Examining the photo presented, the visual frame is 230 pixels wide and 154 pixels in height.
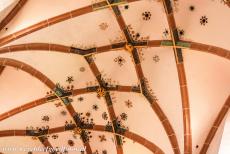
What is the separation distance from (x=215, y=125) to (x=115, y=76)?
3.68m

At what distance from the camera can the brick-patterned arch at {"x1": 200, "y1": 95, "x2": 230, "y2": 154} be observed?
11305 millimetres

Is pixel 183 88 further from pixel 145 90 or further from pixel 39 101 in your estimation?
pixel 39 101

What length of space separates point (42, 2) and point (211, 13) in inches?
186

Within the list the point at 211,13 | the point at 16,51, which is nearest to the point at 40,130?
the point at 16,51

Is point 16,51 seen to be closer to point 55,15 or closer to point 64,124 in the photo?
point 55,15

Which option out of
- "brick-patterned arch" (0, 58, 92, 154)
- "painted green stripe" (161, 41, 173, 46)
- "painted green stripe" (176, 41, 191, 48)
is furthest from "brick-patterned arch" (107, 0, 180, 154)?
"brick-patterned arch" (0, 58, 92, 154)

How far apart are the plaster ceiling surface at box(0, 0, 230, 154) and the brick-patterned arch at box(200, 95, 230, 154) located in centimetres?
3

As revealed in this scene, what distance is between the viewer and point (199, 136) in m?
11.7

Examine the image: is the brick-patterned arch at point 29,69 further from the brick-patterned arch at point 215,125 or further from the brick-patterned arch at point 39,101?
the brick-patterned arch at point 215,125

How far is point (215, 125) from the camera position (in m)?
11.5

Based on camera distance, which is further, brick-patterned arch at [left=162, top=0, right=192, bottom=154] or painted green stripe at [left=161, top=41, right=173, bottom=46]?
painted green stripe at [left=161, top=41, right=173, bottom=46]

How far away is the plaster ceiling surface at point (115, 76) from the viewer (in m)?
10.7

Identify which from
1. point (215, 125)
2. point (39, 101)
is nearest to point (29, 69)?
point (39, 101)

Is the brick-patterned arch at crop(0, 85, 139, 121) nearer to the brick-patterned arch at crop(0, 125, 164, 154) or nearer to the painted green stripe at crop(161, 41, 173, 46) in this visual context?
the brick-patterned arch at crop(0, 125, 164, 154)
